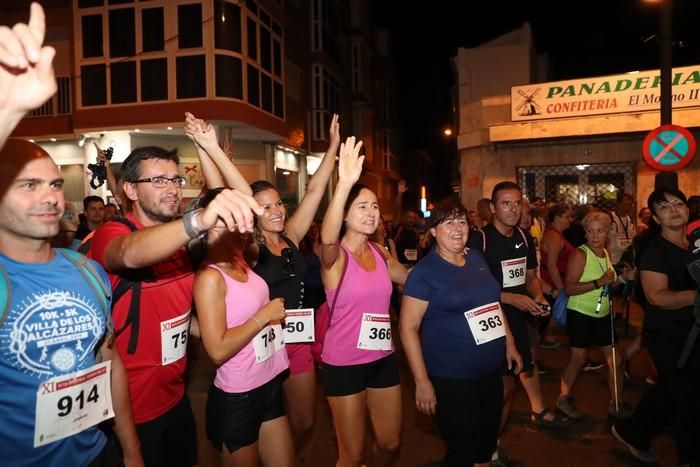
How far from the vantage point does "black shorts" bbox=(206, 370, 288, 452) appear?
2.99m

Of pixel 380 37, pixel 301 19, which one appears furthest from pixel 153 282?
pixel 380 37

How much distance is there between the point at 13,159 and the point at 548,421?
4983 millimetres

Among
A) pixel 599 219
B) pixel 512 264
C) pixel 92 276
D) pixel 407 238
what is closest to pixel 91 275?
pixel 92 276

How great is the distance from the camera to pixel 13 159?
200cm

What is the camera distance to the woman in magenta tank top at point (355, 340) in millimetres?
3473

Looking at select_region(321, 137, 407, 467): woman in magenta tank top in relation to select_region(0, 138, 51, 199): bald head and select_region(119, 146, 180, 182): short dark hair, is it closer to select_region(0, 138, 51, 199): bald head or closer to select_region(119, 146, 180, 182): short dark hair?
select_region(119, 146, 180, 182): short dark hair

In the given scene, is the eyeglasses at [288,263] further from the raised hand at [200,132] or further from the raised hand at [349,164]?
the raised hand at [200,132]

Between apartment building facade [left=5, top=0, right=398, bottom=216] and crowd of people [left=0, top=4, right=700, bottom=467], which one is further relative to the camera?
apartment building facade [left=5, top=0, right=398, bottom=216]

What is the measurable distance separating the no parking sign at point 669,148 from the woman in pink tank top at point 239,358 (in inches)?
266

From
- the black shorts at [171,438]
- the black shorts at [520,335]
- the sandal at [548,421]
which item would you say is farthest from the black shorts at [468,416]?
the sandal at [548,421]

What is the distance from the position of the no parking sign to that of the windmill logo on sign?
480 cm

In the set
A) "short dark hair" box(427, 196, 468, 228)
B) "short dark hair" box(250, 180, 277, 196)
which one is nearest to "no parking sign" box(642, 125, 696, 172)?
"short dark hair" box(427, 196, 468, 228)

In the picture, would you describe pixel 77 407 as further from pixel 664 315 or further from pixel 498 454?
pixel 664 315

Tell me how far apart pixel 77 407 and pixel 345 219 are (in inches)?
87.3
